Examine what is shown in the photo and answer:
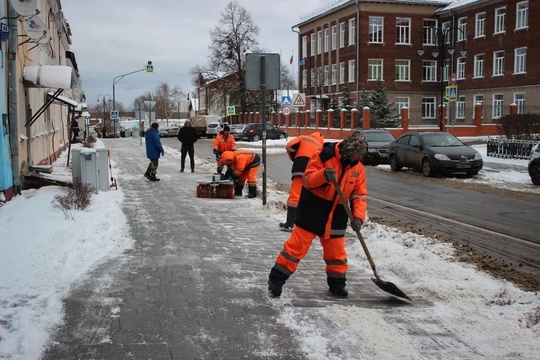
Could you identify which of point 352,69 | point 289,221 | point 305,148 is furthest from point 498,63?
point 305,148

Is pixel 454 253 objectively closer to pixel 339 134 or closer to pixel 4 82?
pixel 4 82

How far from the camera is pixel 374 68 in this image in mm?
54781

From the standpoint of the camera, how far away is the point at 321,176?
543 centimetres

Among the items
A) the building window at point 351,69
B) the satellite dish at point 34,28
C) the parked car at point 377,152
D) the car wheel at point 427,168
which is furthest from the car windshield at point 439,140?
the building window at point 351,69

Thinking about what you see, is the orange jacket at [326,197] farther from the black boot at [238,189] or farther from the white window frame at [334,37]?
the white window frame at [334,37]

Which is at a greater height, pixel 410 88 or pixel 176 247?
pixel 410 88

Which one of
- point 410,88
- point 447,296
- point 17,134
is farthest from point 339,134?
point 447,296

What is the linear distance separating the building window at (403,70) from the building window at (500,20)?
31.6 feet

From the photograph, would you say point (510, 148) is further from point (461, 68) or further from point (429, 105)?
point (429, 105)

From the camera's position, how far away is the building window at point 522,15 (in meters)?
44.1

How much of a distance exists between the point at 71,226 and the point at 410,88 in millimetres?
50828

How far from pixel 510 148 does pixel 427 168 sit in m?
7.08

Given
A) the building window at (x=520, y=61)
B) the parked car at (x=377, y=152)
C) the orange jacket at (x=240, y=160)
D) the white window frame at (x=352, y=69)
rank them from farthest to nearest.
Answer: the white window frame at (x=352, y=69) → the building window at (x=520, y=61) → the parked car at (x=377, y=152) → the orange jacket at (x=240, y=160)

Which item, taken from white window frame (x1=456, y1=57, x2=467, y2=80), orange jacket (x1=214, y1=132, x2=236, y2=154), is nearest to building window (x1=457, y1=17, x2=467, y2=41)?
white window frame (x1=456, y1=57, x2=467, y2=80)
